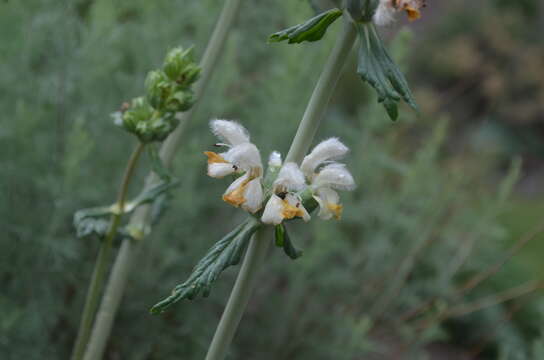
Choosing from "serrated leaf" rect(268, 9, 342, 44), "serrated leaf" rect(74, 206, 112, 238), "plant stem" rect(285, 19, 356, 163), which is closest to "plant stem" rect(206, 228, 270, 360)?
"plant stem" rect(285, 19, 356, 163)

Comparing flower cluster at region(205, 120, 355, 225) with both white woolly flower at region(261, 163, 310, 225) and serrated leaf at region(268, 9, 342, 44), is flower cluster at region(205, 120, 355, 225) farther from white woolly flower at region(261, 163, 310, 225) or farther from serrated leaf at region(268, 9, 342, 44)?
serrated leaf at region(268, 9, 342, 44)

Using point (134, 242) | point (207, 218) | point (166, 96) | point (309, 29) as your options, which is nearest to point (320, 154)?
point (309, 29)

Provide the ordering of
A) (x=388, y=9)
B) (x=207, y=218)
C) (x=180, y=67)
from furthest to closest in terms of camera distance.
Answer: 1. (x=207, y=218)
2. (x=180, y=67)
3. (x=388, y=9)

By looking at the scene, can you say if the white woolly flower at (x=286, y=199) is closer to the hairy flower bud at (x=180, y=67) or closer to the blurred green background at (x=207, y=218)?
the hairy flower bud at (x=180, y=67)

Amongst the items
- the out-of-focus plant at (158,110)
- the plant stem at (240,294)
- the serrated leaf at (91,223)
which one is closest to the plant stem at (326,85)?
the plant stem at (240,294)

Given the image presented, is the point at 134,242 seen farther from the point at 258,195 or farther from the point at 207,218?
the point at 207,218

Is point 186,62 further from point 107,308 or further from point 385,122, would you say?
point 385,122
